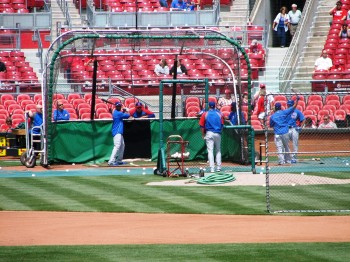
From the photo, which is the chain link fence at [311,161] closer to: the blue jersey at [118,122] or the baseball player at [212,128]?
the baseball player at [212,128]

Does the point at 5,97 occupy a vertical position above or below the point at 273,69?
below

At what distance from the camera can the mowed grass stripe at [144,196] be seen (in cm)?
1878

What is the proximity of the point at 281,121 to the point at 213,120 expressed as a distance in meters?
2.85

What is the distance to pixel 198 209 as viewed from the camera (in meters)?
18.6

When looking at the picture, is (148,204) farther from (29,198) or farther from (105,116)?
(105,116)

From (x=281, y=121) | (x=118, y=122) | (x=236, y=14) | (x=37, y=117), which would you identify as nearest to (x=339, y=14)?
(x=236, y=14)

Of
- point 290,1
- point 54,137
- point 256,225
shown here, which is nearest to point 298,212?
point 256,225

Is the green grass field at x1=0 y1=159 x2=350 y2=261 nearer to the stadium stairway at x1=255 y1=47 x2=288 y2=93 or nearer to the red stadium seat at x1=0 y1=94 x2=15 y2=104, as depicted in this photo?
the red stadium seat at x1=0 y1=94 x2=15 y2=104

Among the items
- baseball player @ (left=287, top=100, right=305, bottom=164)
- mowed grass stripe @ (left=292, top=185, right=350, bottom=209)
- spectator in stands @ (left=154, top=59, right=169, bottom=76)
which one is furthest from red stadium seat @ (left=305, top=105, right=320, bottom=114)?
mowed grass stripe @ (left=292, top=185, right=350, bottom=209)

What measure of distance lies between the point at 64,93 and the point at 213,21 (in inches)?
342

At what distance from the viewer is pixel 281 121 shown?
26703 mm

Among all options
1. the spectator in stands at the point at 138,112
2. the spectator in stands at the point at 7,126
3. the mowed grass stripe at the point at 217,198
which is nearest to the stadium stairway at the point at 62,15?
the spectator in stands at the point at 7,126

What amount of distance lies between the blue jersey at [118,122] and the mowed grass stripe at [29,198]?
16.3 feet

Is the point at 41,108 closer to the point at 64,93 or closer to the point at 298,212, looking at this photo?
the point at 64,93
